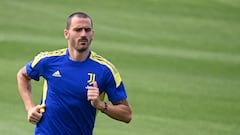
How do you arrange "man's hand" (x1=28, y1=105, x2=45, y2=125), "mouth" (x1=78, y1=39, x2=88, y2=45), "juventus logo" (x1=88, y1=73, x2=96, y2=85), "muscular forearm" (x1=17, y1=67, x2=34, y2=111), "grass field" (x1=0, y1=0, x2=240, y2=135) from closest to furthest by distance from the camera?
1. "mouth" (x1=78, y1=39, x2=88, y2=45)
2. "juventus logo" (x1=88, y1=73, x2=96, y2=85)
3. "man's hand" (x1=28, y1=105, x2=45, y2=125)
4. "muscular forearm" (x1=17, y1=67, x2=34, y2=111)
5. "grass field" (x1=0, y1=0, x2=240, y2=135)

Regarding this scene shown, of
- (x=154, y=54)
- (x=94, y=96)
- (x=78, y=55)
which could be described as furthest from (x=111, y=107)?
(x=154, y=54)

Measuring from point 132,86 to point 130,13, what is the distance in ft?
15.4

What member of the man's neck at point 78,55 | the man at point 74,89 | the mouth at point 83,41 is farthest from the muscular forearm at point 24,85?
the mouth at point 83,41

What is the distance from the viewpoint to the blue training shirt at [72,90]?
812 cm

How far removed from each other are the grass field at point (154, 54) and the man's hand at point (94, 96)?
14.9ft

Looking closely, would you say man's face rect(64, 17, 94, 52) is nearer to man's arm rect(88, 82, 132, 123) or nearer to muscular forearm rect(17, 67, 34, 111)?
man's arm rect(88, 82, 132, 123)

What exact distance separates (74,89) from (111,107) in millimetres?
405

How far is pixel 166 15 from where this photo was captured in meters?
19.3

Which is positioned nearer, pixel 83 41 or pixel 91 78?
pixel 83 41

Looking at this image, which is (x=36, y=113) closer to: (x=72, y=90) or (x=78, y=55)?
(x=72, y=90)

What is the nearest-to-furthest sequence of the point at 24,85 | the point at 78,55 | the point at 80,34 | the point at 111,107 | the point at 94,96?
the point at 94,96 < the point at 80,34 < the point at 111,107 < the point at 78,55 < the point at 24,85

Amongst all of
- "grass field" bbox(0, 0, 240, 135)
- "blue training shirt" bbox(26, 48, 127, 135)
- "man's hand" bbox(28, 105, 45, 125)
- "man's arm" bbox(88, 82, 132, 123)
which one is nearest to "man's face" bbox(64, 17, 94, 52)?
"blue training shirt" bbox(26, 48, 127, 135)

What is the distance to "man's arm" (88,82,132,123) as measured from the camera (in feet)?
25.6

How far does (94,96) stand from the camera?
307 inches
